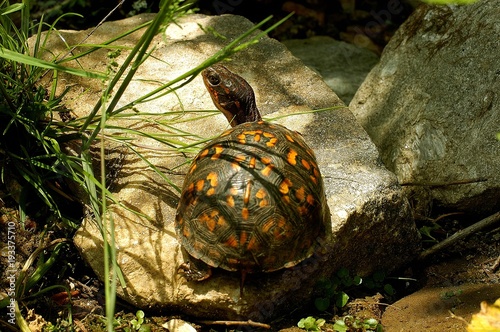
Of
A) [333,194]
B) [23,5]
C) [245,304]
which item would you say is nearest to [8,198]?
[23,5]

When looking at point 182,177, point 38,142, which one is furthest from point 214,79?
point 38,142

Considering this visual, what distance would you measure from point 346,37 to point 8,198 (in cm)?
310

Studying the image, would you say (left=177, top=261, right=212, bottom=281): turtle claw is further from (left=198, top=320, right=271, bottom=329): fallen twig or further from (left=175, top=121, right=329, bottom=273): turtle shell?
(left=198, top=320, right=271, bottom=329): fallen twig

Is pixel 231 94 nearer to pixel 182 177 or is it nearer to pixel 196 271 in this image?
pixel 182 177

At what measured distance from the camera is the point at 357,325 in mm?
2184

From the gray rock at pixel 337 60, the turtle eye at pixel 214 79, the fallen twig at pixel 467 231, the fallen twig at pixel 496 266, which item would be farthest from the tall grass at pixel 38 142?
the gray rock at pixel 337 60

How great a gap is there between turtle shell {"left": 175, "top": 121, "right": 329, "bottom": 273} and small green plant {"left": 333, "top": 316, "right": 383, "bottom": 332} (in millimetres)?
313

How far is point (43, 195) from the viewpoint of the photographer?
7.39 ft

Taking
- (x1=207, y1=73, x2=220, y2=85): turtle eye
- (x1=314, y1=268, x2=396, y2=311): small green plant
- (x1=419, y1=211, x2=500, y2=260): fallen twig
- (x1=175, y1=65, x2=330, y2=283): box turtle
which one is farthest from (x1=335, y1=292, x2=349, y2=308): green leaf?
(x1=207, y1=73, x2=220, y2=85): turtle eye

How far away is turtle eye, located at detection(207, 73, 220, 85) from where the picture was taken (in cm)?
255

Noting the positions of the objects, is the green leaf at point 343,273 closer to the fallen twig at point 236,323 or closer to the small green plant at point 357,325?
the small green plant at point 357,325

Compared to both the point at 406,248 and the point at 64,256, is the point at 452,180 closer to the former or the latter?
the point at 406,248

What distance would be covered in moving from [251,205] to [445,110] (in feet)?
4.26

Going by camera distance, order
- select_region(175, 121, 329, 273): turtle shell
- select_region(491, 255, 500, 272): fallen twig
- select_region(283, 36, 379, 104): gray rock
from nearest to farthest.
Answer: select_region(175, 121, 329, 273): turtle shell, select_region(491, 255, 500, 272): fallen twig, select_region(283, 36, 379, 104): gray rock
